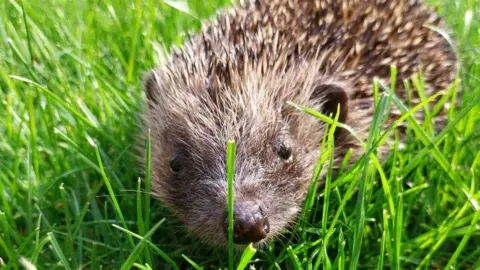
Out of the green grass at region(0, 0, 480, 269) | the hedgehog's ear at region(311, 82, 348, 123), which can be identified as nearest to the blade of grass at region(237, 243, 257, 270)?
the green grass at region(0, 0, 480, 269)

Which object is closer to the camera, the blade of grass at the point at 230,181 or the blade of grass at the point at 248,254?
the blade of grass at the point at 248,254

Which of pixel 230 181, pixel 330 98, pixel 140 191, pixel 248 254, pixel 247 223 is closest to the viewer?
pixel 248 254

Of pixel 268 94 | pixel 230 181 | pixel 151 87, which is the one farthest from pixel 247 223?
pixel 151 87

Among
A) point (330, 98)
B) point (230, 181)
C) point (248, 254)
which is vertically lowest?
point (248, 254)

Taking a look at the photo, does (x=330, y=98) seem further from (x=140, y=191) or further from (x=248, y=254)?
(x=248, y=254)

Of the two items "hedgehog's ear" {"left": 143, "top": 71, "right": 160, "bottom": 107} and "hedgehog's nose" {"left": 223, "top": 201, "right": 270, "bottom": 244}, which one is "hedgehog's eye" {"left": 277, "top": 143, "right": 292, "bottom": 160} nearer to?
"hedgehog's nose" {"left": 223, "top": 201, "right": 270, "bottom": 244}

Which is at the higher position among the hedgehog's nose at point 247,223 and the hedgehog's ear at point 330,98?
the hedgehog's ear at point 330,98

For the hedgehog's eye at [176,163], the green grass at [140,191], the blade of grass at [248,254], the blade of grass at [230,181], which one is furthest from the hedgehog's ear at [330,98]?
the blade of grass at [248,254]

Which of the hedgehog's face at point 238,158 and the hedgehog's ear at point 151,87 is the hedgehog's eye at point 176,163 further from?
the hedgehog's ear at point 151,87
